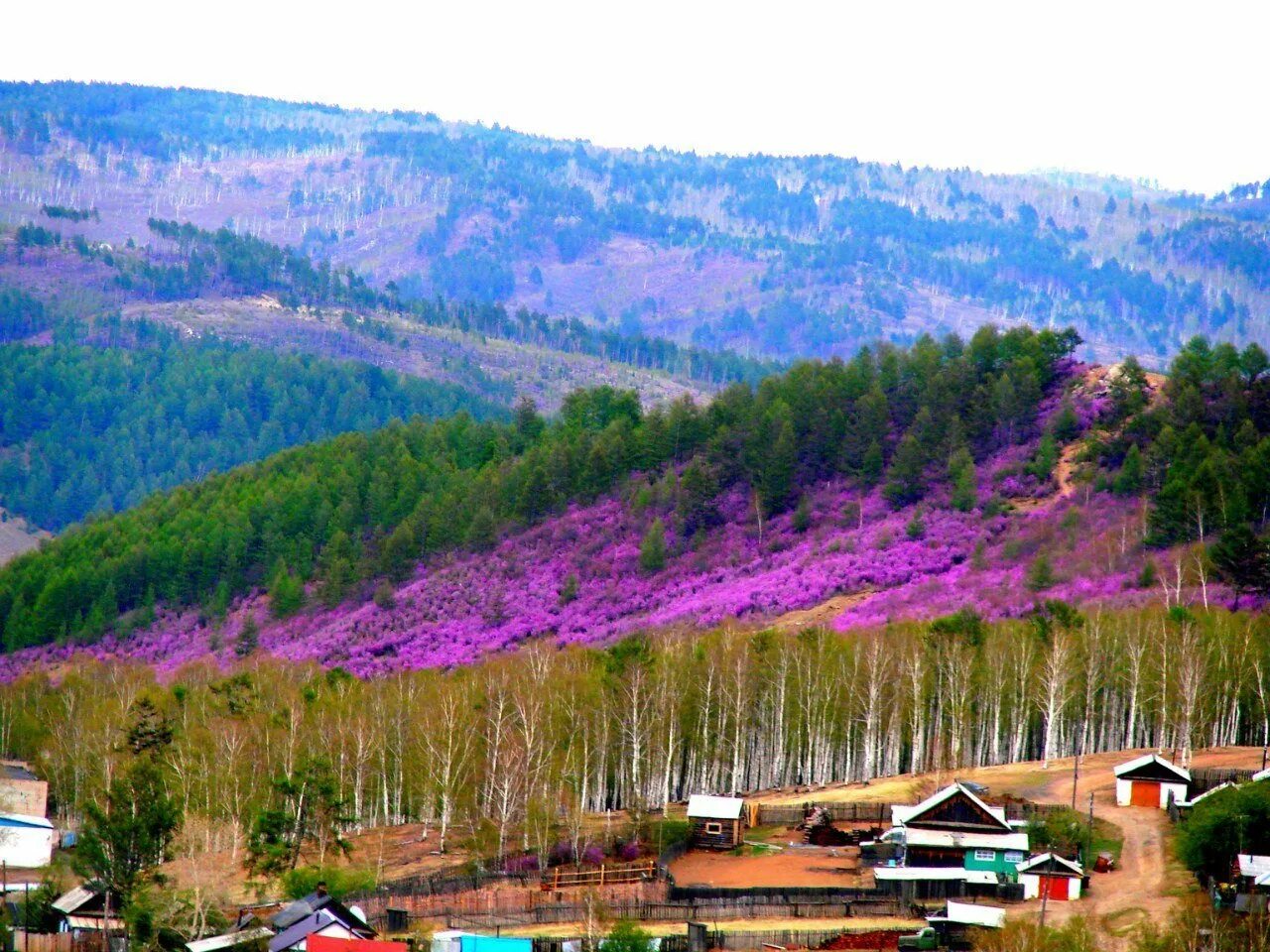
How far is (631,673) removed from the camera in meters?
87.1

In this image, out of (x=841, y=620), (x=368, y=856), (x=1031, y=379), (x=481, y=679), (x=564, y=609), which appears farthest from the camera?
(x=1031, y=379)

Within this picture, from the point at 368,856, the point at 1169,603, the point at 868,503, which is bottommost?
the point at 368,856

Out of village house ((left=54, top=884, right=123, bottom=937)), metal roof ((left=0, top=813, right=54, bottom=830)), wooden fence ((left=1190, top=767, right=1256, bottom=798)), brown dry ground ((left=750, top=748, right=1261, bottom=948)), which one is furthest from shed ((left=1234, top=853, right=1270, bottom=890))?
metal roof ((left=0, top=813, right=54, bottom=830))

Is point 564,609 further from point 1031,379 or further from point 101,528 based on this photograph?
point 101,528

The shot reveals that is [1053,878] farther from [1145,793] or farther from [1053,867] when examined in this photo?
[1145,793]

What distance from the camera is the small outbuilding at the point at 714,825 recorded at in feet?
243

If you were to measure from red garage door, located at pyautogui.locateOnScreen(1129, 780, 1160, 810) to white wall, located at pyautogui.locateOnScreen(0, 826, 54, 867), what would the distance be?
140ft

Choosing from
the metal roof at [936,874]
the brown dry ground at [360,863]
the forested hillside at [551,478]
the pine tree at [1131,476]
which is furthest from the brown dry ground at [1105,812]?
the forested hillside at [551,478]

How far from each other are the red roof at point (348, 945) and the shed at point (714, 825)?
781 inches

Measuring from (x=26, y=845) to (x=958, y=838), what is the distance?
124 ft

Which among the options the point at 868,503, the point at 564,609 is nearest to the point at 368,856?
the point at 564,609

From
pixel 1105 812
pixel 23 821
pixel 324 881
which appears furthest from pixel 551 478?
pixel 324 881

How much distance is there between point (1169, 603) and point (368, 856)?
46.3 meters

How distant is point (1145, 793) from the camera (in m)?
75.9
